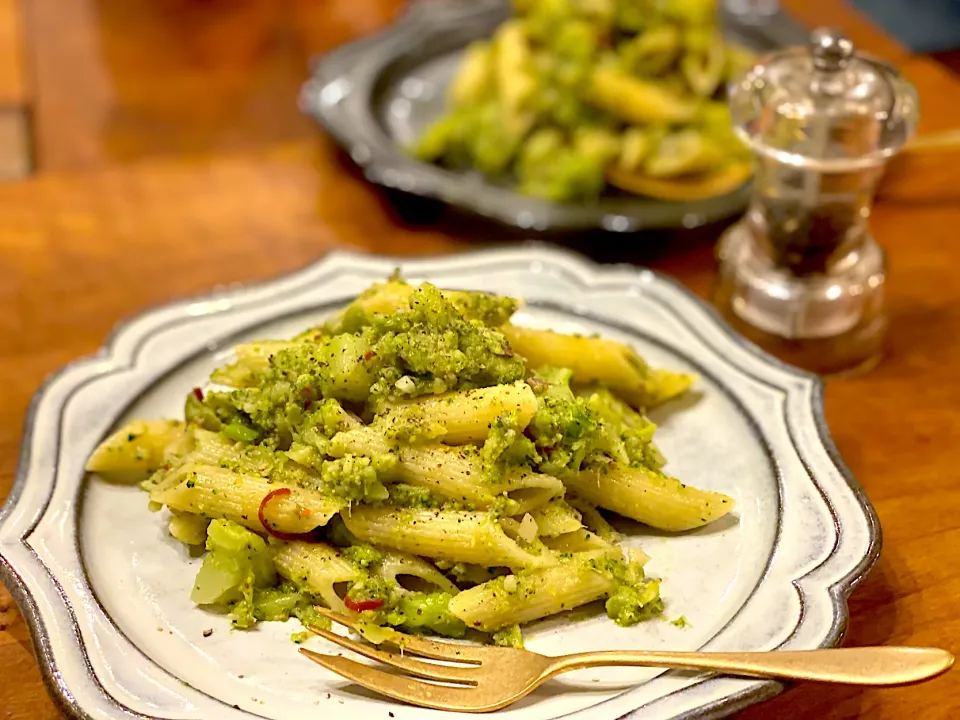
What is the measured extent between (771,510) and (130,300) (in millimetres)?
1555

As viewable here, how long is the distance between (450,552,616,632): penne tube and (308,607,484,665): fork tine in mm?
43

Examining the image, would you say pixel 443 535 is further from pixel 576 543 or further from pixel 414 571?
pixel 576 543

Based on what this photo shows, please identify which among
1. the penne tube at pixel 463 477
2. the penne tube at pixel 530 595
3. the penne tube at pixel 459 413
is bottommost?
the penne tube at pixel 530 595

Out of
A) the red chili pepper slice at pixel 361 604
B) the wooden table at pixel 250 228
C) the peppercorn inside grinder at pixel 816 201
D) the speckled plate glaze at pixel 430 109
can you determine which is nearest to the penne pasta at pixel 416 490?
the red chili pepper slice at pixel 361 604

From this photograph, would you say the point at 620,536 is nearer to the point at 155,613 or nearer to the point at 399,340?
the point at 399,340

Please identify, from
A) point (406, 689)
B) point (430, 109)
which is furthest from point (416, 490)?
point (430, 109)

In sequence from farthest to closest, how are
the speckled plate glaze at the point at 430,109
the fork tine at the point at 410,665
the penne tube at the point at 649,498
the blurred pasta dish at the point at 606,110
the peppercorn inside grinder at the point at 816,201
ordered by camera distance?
the blurred pasta dish at the point at 606,110 < the speckled plate glaze at the point at 430,109 < the peppercorn inside grinder at the point at 816,201 < the penne tube at the point at 649,498 < the fork tine at the point at 410,665

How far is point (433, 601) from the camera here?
1399 mm

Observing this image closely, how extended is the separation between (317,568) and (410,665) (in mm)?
206

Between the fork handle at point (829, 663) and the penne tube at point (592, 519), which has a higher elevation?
the fork handle at point (829, 663)

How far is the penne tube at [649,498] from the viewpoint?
150 cm

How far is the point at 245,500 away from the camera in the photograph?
1438mm

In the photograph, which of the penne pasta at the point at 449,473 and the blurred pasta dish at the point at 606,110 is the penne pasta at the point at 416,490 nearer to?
the penne pasta at the point at 449,473

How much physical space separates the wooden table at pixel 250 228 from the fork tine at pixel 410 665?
41cm
